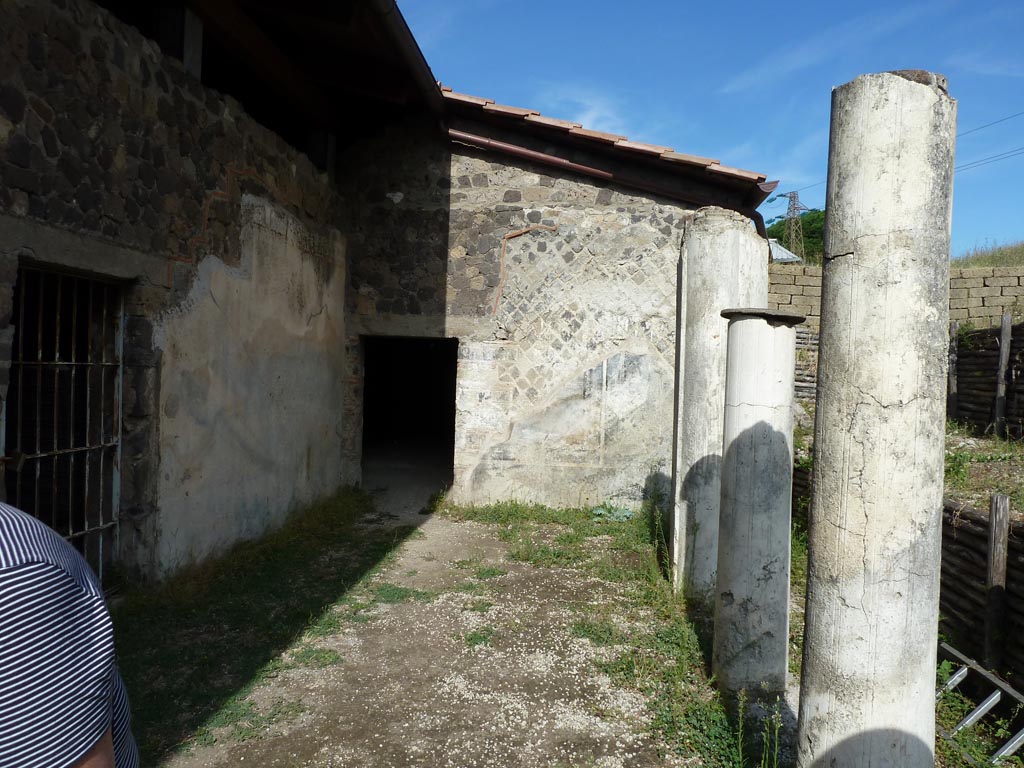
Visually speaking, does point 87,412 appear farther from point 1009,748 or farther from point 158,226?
point 1009,748

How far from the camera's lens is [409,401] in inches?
501

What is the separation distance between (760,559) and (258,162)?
4.81m

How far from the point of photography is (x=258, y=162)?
215 inches

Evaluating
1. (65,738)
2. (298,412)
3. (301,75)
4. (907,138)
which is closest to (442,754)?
(65,738)

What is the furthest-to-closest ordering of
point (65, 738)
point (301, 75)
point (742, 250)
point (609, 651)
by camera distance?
point (301, 75) < point (742, 250) < point (609, 651) < point (65, 738)

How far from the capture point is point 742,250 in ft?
15.1

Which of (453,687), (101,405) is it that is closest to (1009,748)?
(453,687)

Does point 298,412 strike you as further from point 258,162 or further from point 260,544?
point 258,162

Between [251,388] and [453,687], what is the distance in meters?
3.09

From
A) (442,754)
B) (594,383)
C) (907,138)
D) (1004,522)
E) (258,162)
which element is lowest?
(442,754)

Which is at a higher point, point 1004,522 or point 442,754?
point 1004,522

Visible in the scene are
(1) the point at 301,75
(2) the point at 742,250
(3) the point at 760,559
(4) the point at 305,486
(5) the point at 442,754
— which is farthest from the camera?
(4) the point at 305,486

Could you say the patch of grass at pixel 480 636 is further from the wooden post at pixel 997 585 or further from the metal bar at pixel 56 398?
the wooden post at pixel 997 585

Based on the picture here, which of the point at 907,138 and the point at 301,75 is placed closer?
the point at 907,138
